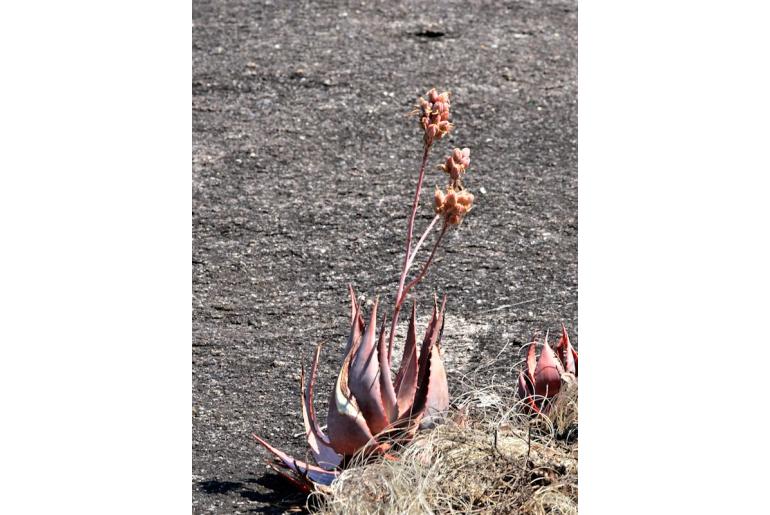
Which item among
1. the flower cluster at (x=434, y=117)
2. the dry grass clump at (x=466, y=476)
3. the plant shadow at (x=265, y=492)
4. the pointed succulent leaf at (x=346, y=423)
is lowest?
the plant shadow at (x=265, y=492)

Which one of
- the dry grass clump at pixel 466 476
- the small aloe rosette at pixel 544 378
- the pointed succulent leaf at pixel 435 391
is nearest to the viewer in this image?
the dry grass clump at pixel 466 476

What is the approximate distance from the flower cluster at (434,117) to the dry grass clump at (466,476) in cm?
75

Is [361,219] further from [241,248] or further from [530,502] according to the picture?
[530,502]

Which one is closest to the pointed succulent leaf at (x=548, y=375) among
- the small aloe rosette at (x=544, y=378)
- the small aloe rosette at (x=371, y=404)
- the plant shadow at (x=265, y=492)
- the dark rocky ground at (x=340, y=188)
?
the small aloe rosette at (x=544, y=378)

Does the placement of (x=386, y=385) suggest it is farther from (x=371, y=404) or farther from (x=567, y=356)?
(x=567, y=356)

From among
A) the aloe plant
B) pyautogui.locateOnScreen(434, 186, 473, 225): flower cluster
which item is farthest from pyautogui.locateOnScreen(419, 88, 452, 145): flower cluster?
pyautogui.locateOnScreen(434, 186, 473, 225): flower cluster

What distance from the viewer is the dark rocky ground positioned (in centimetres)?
322

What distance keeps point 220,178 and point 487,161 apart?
1.24 metres

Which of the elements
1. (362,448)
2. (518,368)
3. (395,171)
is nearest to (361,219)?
(395,171)

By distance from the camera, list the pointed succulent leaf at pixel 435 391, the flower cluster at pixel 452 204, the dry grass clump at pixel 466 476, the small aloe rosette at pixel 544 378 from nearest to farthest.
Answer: the flower cluster at pixel 452 204, the dry grass clump at pixel 466 476, the pointed succulent leaf at pixel 435 391, the small aloe rosette at pixel 544 378

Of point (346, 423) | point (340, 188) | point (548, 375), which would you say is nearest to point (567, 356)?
point (548, 375)

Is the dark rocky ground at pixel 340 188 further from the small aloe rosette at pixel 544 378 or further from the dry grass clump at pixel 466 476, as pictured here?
the small aloe rosette at pixel 544 378

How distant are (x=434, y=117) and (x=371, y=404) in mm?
738

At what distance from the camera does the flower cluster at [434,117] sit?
7.44ft
